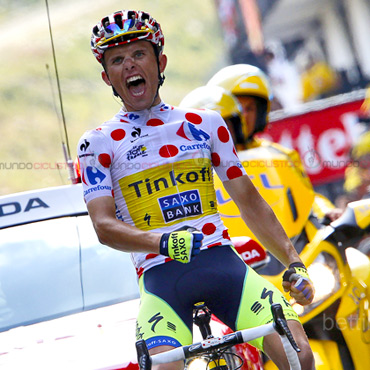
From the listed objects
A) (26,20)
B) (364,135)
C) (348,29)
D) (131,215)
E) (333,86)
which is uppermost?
(26,20)

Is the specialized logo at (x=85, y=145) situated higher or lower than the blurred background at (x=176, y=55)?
lower

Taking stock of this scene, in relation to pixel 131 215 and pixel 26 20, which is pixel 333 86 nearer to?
pixel 26 20

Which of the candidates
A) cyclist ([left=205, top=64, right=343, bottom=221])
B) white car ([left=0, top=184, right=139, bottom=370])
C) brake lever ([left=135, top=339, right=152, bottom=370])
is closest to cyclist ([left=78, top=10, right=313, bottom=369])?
brake lever ([left=135, top=339, right=152, bottom=370])

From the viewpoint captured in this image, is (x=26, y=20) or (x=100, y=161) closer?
(x=100, y=161)

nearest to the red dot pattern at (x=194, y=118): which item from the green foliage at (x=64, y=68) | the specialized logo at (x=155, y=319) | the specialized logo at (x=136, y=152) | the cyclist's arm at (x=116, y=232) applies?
the specialized logo at (x=136, y=152)

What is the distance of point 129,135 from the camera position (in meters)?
3.15

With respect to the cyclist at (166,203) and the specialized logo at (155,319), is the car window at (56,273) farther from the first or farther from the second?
the specialized logo at (155,319)

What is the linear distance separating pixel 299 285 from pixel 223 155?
58 cm

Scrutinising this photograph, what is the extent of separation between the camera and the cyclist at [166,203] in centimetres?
285

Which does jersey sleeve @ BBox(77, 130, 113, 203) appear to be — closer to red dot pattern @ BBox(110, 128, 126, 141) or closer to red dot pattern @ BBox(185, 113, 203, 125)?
red dot pattern @ BBox(110, 128, 126, 141)

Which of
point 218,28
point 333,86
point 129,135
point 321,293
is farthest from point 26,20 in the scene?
point 129,135

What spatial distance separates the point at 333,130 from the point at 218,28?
2.07 meters

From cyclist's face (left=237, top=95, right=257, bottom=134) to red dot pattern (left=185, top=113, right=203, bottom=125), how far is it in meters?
2.07

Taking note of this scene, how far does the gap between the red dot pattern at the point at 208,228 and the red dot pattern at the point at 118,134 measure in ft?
1.45
